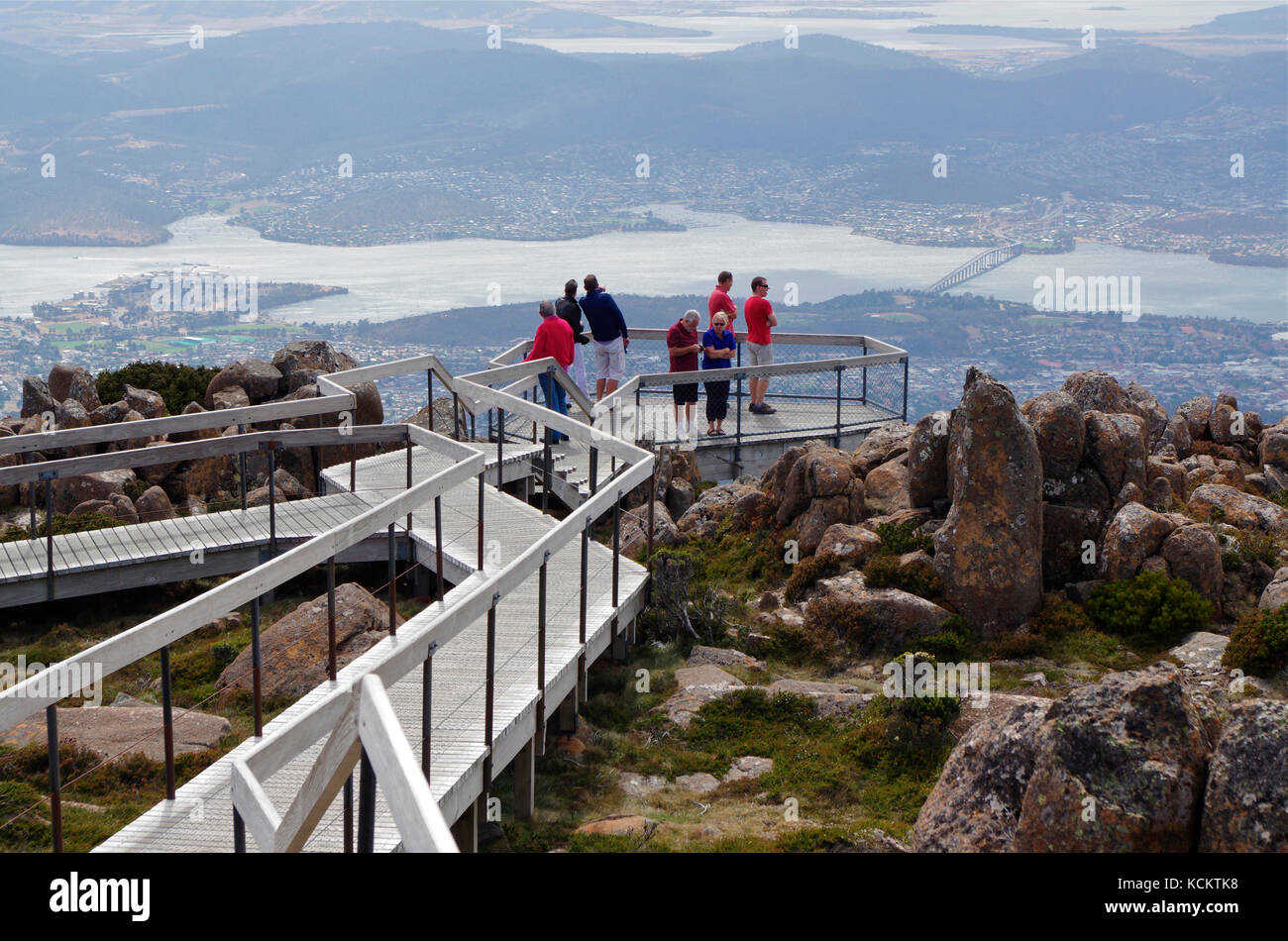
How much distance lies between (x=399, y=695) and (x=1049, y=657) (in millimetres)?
7360

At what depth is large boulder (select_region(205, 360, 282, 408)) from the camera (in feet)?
78.9

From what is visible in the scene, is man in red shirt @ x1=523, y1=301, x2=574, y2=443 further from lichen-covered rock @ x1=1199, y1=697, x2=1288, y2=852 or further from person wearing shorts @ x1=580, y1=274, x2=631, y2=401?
lichen-covered rock @ x1=1199, y1=697, x2=1288, y2=852

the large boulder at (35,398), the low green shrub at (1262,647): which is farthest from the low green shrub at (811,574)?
the large boulder at (35,398)

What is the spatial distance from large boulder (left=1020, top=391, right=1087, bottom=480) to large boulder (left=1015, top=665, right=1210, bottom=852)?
8.66 metres

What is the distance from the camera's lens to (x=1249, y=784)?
7.23 meters

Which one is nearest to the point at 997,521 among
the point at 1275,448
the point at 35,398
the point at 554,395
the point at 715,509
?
the point at 715,509

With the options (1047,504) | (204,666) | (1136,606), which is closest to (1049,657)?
(1136,606)

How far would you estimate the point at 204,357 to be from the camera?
185375 millimetres

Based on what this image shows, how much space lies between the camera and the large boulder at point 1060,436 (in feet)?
53.9

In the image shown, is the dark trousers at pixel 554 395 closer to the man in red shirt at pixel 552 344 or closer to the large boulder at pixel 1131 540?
the man in red shirt at pixel 552 344

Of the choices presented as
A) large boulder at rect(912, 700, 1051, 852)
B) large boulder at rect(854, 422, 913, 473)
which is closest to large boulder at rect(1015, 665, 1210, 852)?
large boulder at rect(912, 700, 1051, 852)

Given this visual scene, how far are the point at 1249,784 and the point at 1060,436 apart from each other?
31.7ft

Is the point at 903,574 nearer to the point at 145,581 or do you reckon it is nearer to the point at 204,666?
the point at 204,666

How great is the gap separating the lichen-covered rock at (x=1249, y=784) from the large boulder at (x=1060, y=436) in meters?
9.21
